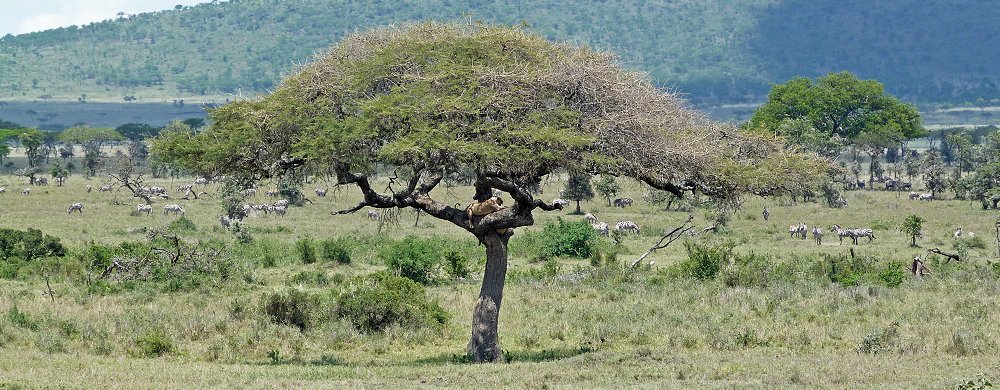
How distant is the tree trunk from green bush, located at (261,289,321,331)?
169 inches

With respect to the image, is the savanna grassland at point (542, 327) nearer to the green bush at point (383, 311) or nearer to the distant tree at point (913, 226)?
the green bush at point (383, 311)

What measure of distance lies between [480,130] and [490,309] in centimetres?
297

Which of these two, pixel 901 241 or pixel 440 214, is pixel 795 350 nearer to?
pixel 440 214

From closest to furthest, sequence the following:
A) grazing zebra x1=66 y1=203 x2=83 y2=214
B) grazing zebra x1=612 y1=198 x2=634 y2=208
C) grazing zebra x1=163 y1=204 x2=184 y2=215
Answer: grazing zebra x1=163 y1=204 x2=184 y2=215 < grazing zebra x1=66 y1=203 x2=83 y2=214 < grazing zebra x1=612 y1=198 x2=634 y2=208

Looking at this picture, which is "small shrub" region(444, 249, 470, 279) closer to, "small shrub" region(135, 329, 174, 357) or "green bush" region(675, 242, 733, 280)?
"green bush" region(675, 242, 733, 280)

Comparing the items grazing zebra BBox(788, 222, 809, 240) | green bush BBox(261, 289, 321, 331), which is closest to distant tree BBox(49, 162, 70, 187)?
grazing zebra BBox(788, 222, 809, 240)

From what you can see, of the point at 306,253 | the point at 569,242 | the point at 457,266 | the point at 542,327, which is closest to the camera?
the point at 542,327

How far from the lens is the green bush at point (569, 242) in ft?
125

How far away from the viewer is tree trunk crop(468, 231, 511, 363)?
63.6ft

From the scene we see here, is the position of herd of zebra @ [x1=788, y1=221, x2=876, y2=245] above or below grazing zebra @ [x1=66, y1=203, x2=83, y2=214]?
below

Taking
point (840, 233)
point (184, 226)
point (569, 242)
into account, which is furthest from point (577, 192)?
point (569, 242)

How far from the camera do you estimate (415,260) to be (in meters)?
30.9

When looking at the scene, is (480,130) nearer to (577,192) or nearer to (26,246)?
(26,246)

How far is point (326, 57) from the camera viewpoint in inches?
781
